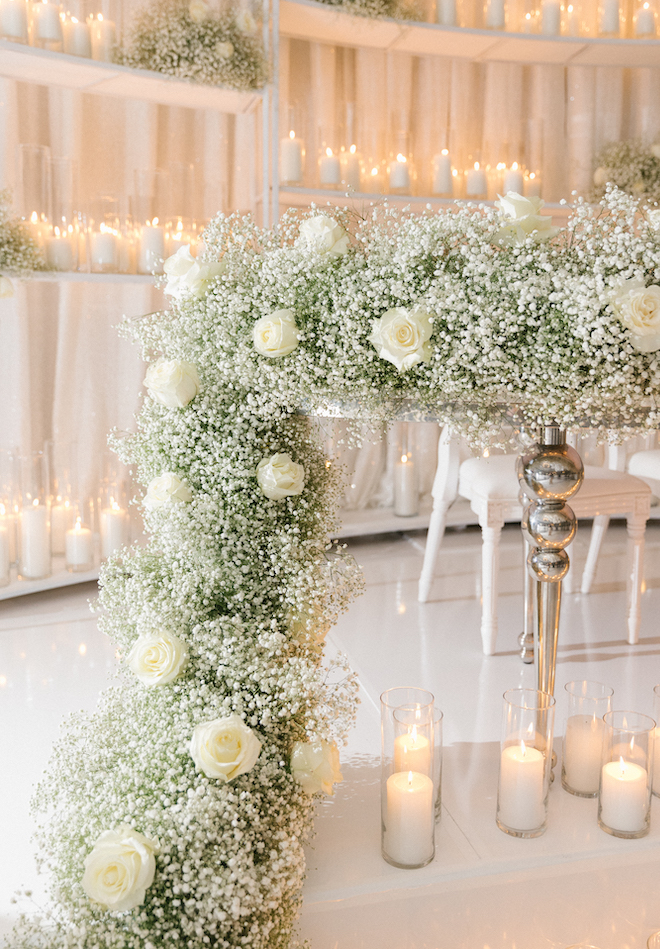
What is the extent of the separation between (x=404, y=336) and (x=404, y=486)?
9.45 ft

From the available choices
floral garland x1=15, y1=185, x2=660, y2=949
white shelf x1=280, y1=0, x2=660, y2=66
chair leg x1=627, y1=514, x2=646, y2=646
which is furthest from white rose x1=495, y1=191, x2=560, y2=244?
white shelf x1=280, y1=0, x2=660, y2=66

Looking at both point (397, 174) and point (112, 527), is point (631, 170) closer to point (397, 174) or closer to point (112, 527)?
point (397, 174)

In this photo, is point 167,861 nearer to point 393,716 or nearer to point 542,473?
point 393,716

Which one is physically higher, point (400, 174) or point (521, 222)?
point (400, 174)

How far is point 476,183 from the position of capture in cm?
390

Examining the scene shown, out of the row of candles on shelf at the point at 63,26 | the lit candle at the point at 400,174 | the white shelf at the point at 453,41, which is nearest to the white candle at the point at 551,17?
the white shelf at the point at 453,41

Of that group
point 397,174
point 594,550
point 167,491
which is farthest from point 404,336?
point 397,174

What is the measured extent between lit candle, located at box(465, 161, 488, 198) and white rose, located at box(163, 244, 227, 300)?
2806 millimetres

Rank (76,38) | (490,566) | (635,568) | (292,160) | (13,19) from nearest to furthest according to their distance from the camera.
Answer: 1. (490,566)
2. (635,568)
3. (13,19)
4. (76,38)
5. (292,160)

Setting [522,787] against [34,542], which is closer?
[522,787]

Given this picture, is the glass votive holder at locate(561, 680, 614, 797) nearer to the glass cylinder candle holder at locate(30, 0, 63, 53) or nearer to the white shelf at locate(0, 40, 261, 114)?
the white shelf at locate(0, 40, 261, 114)

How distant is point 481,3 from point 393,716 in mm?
3642

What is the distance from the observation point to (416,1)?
3.69m

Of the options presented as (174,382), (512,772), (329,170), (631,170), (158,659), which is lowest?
(512,772)
